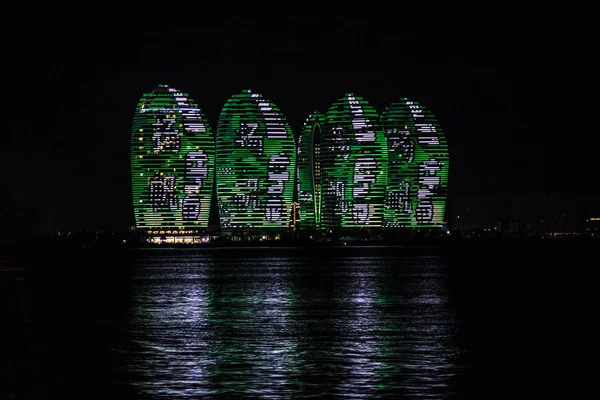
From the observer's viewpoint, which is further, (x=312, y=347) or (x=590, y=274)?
(x=590, y=274)

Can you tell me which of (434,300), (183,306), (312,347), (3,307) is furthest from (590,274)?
(312,347)

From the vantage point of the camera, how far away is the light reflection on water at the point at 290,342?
28.4m

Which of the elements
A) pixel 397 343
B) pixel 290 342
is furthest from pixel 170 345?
pixel 397 343

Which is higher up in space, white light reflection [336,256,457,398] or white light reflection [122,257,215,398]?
white light reflection [122,257,215,398]

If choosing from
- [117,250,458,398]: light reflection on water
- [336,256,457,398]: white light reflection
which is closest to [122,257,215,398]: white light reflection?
[117,250,458,398]: light reflection on water

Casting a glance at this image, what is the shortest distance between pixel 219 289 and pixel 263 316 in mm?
21758

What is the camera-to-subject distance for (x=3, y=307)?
5666cm

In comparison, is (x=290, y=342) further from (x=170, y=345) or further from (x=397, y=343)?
(x=170, y=345)

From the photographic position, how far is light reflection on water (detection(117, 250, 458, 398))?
2844 centimetres

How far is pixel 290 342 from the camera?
37969mm

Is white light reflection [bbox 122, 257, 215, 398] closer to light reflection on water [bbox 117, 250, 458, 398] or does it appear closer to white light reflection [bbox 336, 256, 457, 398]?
light reflection on water [bbox 117, 250, 458, 398]

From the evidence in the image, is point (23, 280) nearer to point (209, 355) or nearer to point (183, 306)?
point (183, 306)

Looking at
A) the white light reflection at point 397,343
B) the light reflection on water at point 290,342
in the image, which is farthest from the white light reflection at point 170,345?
the white light reflection at point 397,343

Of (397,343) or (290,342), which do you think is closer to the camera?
(397,343)
